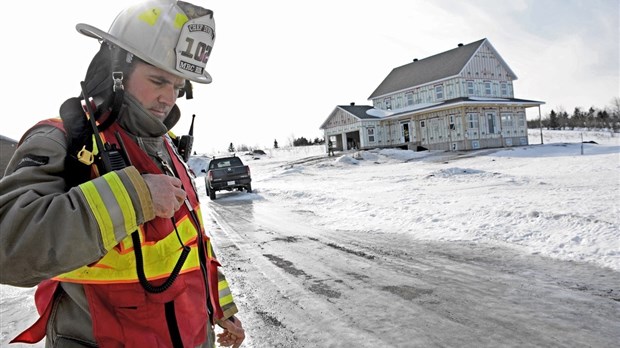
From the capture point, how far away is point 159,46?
169 cm

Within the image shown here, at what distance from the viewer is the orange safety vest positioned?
1442 mm

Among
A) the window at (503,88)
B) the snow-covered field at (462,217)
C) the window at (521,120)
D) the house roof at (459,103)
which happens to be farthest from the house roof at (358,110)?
the snow-covered field at (462,217)

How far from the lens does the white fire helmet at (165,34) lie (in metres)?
1.67

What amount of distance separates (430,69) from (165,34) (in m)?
42.4

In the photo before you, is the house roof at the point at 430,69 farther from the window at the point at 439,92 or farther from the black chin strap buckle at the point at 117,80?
the black chin strap buckle at the point at 117,80

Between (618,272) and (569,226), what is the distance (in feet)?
7.10

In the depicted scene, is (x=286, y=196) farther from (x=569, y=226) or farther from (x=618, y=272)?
(x=618, y=272)

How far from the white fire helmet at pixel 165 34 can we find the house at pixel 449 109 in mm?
34294

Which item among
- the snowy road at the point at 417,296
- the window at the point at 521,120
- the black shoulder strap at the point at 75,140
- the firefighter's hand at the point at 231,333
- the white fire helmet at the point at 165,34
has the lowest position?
the snowy road at the point at 417,296

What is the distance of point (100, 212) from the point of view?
3.96 feet

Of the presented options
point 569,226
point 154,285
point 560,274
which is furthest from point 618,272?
point 154,285

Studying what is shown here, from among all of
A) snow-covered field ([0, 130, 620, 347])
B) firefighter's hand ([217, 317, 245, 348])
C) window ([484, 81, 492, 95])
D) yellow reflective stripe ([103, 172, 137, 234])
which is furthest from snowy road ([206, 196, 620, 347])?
window ([484, 81, 492, 95])

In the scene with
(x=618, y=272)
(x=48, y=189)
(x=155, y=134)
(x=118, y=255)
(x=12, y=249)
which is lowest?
(x=618, y=272)

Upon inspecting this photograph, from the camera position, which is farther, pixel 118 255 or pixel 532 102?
pixel 532 102
